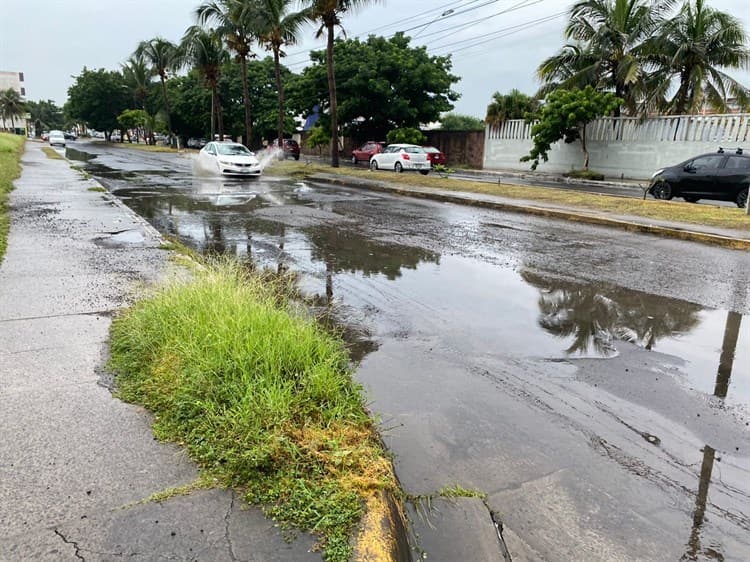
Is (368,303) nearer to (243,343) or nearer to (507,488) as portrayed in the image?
(243,343)

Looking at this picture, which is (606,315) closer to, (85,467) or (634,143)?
(85,467)

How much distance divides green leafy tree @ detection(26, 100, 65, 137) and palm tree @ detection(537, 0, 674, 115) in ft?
456

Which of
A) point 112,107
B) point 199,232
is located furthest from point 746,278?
point 112,107

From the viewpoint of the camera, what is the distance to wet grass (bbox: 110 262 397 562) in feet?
8.82

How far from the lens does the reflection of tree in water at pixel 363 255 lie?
8266mm

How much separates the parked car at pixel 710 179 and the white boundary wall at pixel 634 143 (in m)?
8.27

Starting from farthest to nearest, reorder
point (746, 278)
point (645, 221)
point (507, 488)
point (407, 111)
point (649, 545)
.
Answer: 1. point (407, 111)
2. point (645, 221)
3. point (746, 278)
4. point (507, 488)
5. point (649, 545)

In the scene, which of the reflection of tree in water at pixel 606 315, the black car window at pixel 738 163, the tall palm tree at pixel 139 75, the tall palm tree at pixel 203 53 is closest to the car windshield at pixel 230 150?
the black car window at pixel 738 163

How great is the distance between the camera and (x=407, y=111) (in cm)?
3694

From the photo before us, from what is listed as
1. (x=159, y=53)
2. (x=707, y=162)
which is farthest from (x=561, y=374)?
(x=159, y=53)

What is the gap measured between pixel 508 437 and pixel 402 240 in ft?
23.1

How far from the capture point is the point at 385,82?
118 feet

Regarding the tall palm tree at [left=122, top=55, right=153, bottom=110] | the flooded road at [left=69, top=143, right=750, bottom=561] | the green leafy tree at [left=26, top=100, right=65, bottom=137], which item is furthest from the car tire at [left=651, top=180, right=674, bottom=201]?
the green leafy tree at [left=26, top=100, right=65, bottom=137]

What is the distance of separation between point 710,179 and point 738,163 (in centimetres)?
79
